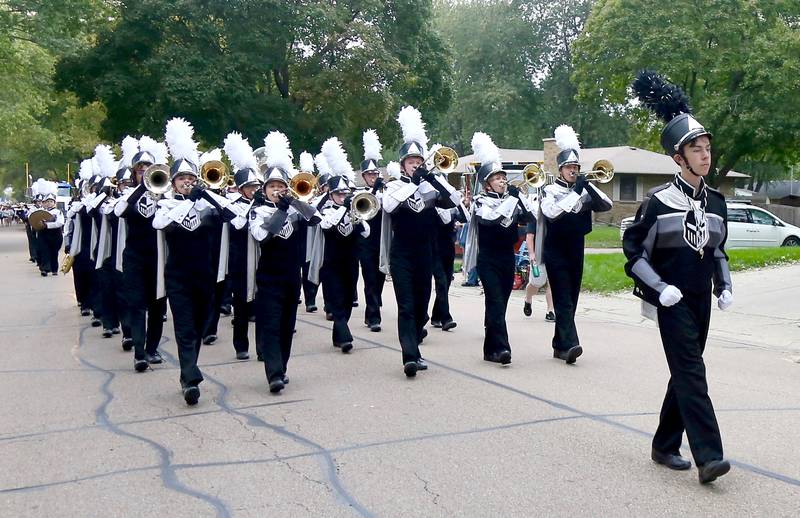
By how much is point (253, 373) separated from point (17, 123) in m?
34.1

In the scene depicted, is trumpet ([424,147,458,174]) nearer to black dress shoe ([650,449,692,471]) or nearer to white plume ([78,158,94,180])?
black dress shoe ([650,449,692,471])

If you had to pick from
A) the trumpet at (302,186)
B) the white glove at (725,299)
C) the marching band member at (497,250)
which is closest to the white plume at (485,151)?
the marching band member at (497,250)

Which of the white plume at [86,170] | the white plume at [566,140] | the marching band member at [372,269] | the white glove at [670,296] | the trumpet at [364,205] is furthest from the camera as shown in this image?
the white plume at [86,170]

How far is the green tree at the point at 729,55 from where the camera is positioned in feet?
103

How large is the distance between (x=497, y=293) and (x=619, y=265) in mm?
10441

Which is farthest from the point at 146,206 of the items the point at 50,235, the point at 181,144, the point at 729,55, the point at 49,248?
the point at 729,55

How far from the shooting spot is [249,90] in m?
30.6

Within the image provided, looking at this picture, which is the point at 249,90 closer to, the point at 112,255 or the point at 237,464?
the point at 112,255

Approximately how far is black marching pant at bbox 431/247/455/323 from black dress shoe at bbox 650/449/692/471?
5523 mm

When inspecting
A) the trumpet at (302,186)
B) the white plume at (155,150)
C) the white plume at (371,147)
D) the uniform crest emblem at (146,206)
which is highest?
the white plume at (371,147)

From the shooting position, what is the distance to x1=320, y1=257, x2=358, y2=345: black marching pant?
9.40 meters

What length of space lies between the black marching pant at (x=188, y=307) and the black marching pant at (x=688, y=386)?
3848mm

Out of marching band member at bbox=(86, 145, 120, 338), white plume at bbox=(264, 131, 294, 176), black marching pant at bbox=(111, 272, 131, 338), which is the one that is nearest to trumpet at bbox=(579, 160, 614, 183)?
white plume at bbox=(264, 131, 294, 176)

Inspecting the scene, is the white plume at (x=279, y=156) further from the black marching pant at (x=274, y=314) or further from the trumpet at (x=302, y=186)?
the black marching pant at (x=274, y=314)
